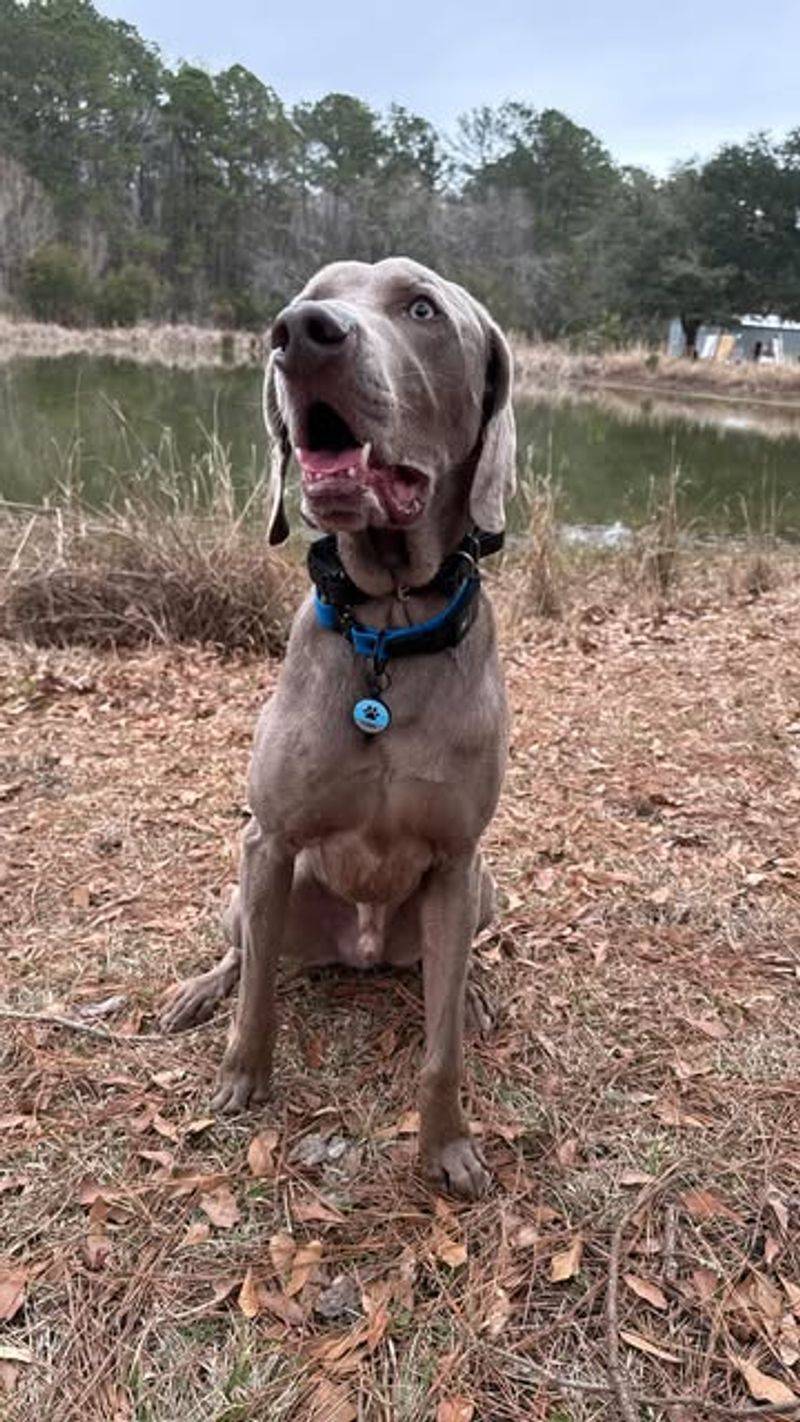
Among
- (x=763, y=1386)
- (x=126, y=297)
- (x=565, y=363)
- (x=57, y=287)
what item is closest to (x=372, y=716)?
(x=763, y=1386)

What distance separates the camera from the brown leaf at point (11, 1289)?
1.53 metres

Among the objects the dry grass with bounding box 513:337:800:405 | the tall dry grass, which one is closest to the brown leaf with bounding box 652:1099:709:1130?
the tall dry grass

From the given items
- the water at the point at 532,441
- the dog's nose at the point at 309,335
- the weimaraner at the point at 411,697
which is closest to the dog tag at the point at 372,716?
the weimaraner at the point at 411,697

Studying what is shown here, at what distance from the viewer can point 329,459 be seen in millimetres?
1427

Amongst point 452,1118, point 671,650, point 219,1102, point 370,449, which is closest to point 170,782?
point 219,1102

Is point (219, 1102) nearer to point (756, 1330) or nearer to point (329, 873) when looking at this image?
point (329, 873)

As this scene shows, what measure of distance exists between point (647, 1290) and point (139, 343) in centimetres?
3497

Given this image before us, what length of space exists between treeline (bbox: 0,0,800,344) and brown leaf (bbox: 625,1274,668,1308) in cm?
3337

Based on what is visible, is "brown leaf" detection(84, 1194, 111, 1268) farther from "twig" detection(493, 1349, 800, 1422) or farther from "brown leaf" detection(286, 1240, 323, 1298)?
"twig" detection(493, 1349, 800, 1422)

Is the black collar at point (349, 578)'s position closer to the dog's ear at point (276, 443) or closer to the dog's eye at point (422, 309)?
→ the dog's ear at point (276, 443)

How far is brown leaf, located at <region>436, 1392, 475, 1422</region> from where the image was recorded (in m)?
1.40

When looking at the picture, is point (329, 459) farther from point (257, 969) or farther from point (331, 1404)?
point (331, 1404)

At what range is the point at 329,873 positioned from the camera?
189 centimetres

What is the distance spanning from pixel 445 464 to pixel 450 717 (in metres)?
0.42
